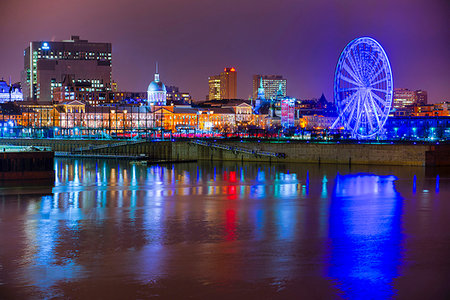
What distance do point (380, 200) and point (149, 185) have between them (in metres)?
17.3

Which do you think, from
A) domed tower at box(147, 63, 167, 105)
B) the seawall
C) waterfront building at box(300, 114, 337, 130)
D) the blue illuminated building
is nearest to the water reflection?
the seawall

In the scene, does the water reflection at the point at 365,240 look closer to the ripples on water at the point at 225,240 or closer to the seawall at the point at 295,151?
the ripples on water at the point at 225,240

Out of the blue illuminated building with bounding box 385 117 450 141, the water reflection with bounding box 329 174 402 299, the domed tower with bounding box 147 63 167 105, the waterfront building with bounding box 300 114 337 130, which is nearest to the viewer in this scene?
the water reflection with bounding box 329 174 402 299

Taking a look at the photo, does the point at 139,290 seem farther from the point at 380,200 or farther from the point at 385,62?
the point at 385,62

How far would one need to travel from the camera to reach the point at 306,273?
2197cm

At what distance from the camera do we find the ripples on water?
20.6 meters

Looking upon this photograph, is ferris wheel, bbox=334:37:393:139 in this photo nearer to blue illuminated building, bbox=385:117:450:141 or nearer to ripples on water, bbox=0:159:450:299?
ripples on water, bbox=0:159:450:299

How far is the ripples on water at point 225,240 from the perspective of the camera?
2064 centimetres

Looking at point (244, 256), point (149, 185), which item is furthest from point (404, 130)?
point (244, 256)

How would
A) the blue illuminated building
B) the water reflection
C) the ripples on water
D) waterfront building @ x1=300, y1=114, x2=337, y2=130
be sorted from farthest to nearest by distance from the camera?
waterfront building @ x1=300, y1=114, x2=337, y2=130 → the blue illuminated building → the water reflection → the ripples on water

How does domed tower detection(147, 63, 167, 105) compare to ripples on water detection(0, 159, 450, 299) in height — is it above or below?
above

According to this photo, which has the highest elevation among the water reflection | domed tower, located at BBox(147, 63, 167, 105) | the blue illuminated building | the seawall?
domed tower, located at BBox(147, 63, 167, 105)

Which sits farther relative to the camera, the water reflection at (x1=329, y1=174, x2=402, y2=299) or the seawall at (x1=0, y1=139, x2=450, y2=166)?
the seawall at (x1=0, y1=139, x2=450, y2=166)

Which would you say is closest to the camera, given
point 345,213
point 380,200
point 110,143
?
point 345,213
